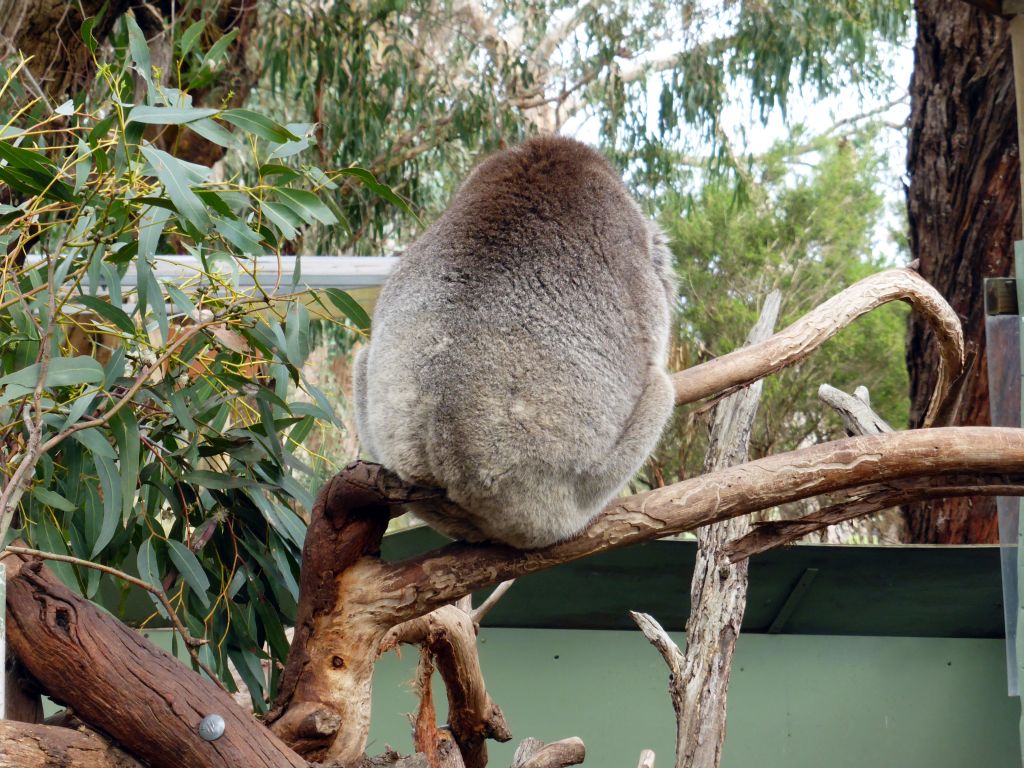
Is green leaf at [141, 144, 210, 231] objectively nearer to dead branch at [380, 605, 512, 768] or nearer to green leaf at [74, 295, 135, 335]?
green leaf at [74, 295, 135, 335]

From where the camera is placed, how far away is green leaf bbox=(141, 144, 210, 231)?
5.36ft

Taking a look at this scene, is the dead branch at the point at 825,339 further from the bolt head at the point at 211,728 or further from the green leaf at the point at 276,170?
the bolt head at the point at 211,728

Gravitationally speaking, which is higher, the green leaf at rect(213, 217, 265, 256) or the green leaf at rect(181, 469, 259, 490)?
the green leaf at rect(213, 217, 265, 256)

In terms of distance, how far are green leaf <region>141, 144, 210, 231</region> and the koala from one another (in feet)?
1.37

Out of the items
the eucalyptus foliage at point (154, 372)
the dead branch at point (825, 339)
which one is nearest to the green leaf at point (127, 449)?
the eucalyptus foliage at point (154, 372)

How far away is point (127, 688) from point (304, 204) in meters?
0.88

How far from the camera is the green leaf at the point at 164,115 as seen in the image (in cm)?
166

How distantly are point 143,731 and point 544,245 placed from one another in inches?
40.4

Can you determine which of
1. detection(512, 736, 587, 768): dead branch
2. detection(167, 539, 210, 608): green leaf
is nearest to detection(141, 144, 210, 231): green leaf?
detection(167, 539, 210, 608): green leaf

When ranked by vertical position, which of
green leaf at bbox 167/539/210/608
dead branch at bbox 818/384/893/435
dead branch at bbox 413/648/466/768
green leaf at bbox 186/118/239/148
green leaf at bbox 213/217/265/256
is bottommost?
dead branch at bbox 413/648/466/768

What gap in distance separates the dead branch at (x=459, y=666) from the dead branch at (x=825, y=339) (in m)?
0.68

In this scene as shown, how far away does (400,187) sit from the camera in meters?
6.97

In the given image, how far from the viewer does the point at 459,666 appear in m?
2.38

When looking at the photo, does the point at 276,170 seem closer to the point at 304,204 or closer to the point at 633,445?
the point at 304,204
